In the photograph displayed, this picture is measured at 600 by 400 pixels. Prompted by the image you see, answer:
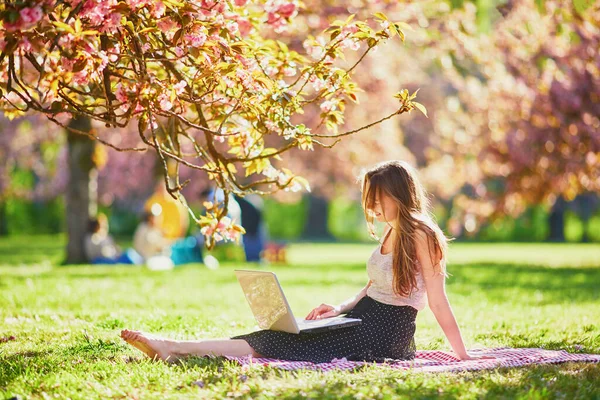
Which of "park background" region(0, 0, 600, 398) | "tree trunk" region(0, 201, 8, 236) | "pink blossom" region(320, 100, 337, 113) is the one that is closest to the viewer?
"park background" region(0, 0, 600, 398)

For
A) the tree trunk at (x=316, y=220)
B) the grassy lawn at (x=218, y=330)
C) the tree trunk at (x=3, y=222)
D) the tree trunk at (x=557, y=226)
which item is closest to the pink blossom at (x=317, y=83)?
the grassy lawn at (x=218, y=330)

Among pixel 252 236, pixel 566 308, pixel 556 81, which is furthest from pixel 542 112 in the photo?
pixel 566 308

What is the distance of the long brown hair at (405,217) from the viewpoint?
4812mm

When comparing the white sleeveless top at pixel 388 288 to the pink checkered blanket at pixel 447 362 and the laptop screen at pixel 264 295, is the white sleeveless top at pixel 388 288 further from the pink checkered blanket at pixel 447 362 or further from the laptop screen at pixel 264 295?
the laptop screen at pixel 264 295

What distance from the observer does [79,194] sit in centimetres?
1560

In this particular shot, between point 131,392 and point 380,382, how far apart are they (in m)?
1.21

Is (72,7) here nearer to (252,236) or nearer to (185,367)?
(185,367)

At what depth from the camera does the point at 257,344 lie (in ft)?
16.2

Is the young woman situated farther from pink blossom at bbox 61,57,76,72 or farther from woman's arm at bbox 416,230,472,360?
pink blossom at bbox 61,57,76,72

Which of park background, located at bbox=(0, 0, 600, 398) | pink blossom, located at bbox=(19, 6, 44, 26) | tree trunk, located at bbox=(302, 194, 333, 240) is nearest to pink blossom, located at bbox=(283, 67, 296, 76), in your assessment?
park background, located at bbox=(0, 0, 600, 398)

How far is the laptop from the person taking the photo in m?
4.70

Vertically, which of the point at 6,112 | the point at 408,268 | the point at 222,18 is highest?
the point at 222,18

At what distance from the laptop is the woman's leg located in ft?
A: 0.70

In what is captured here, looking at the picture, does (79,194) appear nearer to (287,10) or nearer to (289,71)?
(289,71)
